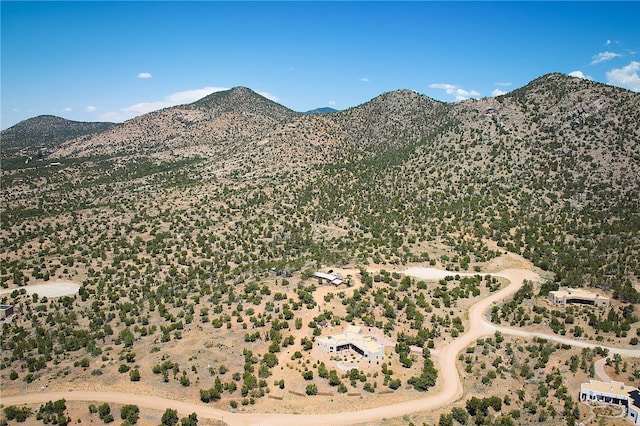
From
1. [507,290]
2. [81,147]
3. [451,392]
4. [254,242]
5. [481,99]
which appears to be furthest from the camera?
[81,147]

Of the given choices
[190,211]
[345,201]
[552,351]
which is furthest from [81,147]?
[552,351]

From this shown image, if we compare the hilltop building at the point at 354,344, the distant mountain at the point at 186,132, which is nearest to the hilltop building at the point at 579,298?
the hilltop building at the point at 354,344

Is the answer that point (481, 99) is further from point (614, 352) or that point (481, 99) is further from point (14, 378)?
point (14, 378)

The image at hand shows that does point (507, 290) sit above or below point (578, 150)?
below

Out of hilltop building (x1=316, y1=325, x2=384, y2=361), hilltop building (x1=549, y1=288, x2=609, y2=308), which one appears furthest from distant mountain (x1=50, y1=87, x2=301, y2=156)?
hilltop building (x1=549, y1=288, x2=609, y2=308)

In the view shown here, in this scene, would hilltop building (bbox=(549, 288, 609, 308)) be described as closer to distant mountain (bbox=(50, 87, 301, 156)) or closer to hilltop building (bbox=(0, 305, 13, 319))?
hilltop building (bbox=(0, 305, 13, 319))
